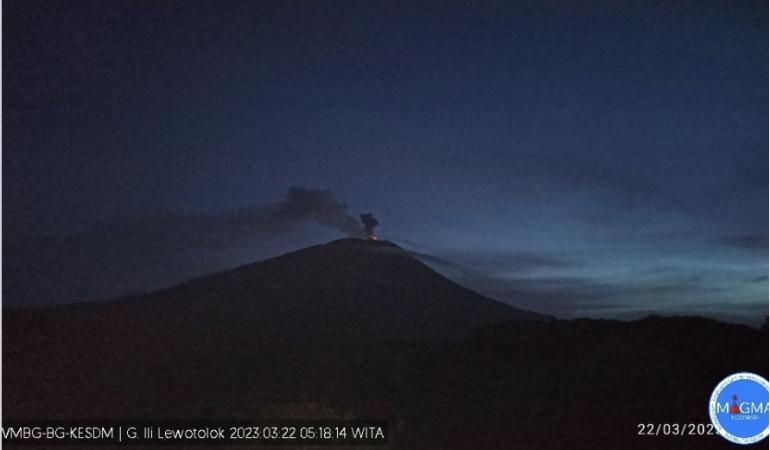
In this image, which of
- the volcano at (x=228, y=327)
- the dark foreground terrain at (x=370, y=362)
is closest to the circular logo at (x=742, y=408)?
the dark foreground terrain at (x=370, y=362)

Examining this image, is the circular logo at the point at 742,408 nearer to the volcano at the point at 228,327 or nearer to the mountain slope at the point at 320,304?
the volcano at the point at 228,327

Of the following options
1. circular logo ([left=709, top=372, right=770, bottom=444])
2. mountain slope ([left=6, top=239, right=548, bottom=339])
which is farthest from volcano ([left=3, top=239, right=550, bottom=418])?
circular logo ([left=709, top=372, right=770, bottom=444])

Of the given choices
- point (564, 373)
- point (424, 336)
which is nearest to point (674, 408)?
point (564, 373)

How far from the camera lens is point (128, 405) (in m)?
9.25

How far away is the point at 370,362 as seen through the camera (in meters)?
10.6

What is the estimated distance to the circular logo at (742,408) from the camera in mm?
7094

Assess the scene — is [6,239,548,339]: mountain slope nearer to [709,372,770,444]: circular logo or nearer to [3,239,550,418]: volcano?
[3,239,550,418]: volcano

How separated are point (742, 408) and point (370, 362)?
17.3 ft

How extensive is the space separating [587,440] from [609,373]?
1984mm

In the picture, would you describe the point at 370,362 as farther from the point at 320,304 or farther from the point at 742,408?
the point at 742,408

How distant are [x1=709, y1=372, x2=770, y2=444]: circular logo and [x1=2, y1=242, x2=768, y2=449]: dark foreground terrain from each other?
0.21 metres

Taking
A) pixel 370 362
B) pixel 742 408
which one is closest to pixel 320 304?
pixel 370 362

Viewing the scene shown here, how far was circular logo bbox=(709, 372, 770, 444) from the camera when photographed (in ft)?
23.3

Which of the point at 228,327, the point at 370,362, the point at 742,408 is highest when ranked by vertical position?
the point at 228,327
